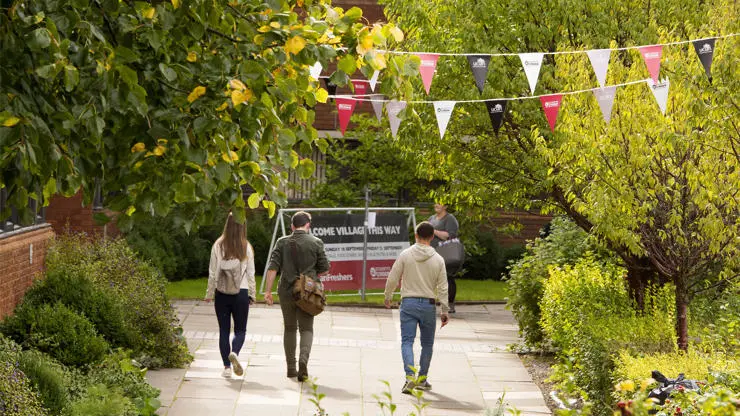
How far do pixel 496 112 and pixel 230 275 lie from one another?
394 cm

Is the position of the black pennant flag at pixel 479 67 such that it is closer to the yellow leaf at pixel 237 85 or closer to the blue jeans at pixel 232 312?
the blue jeans at pixel 232 312

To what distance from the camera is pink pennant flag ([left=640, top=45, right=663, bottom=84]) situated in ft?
35.8

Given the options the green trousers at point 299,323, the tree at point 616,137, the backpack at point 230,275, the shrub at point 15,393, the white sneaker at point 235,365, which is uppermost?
the tree at point 616,137

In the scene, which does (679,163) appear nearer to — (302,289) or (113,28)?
(302,289)

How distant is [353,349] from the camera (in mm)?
14148

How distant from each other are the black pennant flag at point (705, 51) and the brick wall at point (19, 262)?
7.07m

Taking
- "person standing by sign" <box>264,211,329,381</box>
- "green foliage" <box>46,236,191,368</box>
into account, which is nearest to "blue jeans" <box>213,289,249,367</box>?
"person standing by sign" <box>264,211,329,381</box>

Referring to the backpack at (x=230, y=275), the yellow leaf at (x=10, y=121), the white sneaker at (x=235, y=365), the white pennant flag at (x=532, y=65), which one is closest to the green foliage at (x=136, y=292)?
the white sneaker at (x=235, y=365)

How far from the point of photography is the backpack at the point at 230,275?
1127 centimetres

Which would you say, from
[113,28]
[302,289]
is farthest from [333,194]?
[113,28]

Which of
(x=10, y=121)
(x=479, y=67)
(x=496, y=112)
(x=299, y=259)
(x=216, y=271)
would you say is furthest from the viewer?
(x=496, y=112)

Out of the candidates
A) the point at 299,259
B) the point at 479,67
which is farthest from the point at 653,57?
the point at 299,259

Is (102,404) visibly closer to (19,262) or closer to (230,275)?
(230,275)

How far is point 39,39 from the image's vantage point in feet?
14.0
